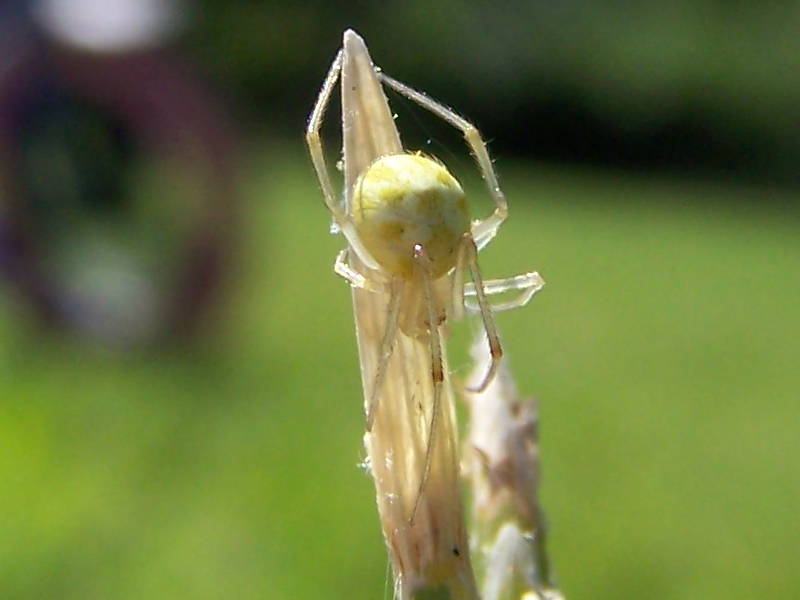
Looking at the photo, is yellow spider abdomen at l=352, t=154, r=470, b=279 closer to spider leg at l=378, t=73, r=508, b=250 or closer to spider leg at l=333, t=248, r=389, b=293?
spider leg at l=333, t=248, r=389, b=293

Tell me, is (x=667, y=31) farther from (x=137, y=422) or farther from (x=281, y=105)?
(x=137, y=422)

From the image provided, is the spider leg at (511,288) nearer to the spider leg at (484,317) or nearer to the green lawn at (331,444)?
the spider leg at (484,317)

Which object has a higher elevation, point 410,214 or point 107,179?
point 107,179

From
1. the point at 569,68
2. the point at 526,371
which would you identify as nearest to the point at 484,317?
the point at 526,371

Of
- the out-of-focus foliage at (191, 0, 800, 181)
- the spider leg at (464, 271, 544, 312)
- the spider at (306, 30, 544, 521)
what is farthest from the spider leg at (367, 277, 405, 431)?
the out-of-focus foliage at (191, 0, 800, 181)

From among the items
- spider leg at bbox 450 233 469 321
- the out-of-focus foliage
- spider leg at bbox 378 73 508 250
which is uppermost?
the out-of-focus foliage

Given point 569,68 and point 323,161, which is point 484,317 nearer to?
point 323,161

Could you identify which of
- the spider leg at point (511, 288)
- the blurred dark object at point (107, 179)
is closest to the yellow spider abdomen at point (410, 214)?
the spider leg at point (511, 288)
